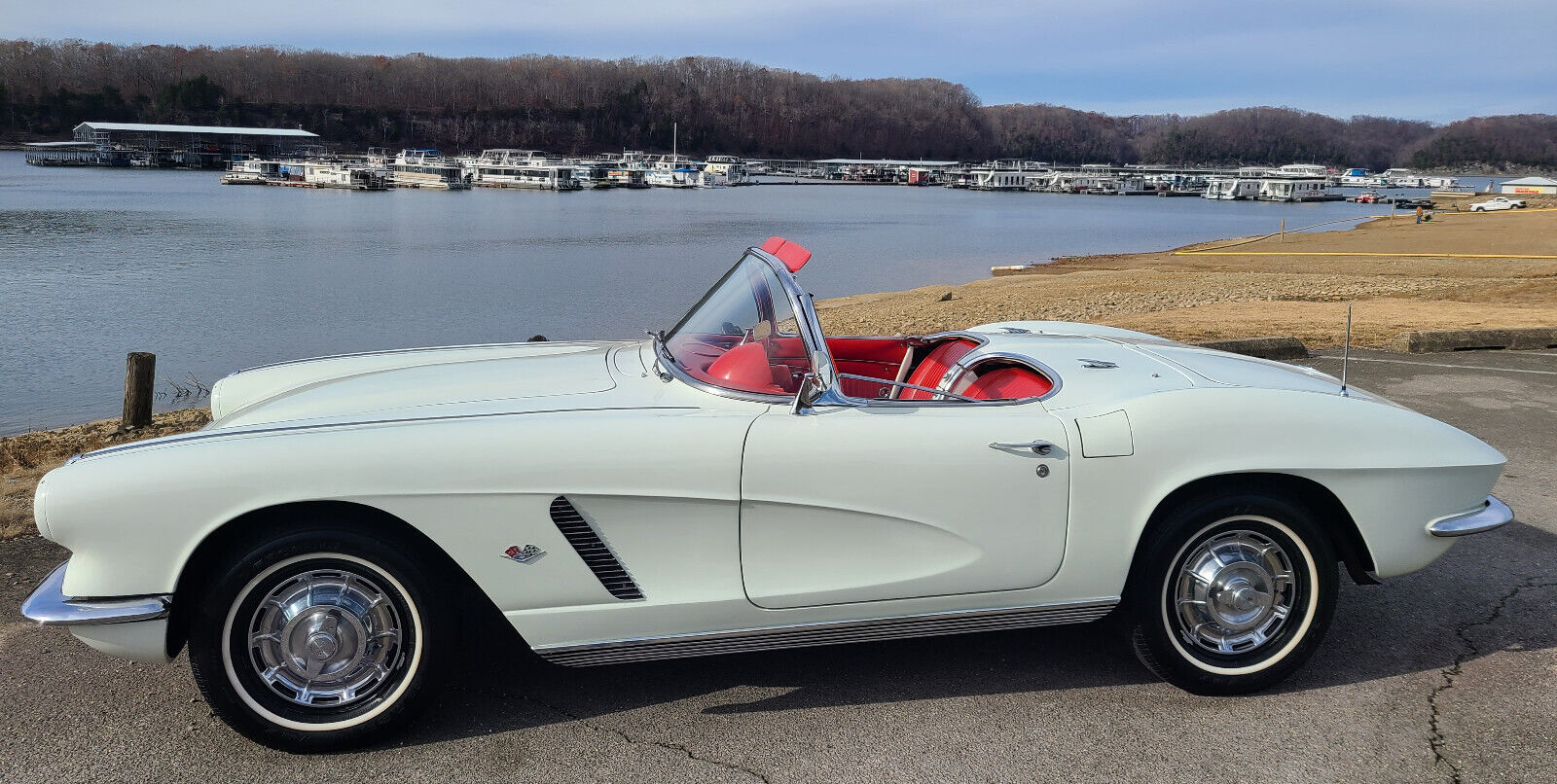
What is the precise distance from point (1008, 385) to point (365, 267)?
35964 mm

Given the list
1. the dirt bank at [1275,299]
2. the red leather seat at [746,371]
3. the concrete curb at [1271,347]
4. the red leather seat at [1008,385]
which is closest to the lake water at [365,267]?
the dirt bank at [1275,299]

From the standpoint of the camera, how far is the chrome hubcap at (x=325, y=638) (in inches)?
120

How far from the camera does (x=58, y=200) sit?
67312 millimetres

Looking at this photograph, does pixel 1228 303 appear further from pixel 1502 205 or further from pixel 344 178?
pixel 344 178

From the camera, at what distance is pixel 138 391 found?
Result: 8211mm

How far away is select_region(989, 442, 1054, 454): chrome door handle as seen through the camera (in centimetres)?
333

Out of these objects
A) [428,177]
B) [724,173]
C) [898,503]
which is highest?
[724,173]

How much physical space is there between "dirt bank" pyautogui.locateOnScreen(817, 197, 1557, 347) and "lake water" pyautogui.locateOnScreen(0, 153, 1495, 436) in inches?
247

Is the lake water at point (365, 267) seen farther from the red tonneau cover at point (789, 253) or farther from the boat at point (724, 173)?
the boat at point (724, 173)

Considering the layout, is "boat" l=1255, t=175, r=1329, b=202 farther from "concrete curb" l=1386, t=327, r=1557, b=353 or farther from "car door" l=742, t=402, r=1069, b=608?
"car door" l=742, t=402, r=1069, b=608

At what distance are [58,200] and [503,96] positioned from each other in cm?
13208

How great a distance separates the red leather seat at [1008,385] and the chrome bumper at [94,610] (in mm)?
2676

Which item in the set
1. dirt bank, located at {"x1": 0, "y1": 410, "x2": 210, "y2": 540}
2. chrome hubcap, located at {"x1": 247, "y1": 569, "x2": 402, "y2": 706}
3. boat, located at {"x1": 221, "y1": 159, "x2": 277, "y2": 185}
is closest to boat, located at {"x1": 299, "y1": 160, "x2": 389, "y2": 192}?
boat, located at {"x1": 221, "y1": 159, "x2": 277, "y2": 185}

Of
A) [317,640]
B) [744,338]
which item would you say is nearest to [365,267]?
[744,338]
